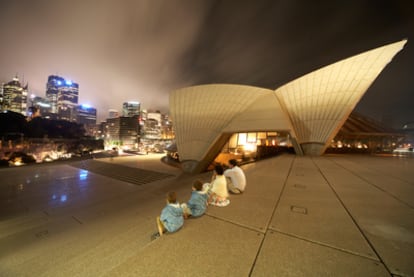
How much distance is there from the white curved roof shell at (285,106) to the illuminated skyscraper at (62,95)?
165112 mm

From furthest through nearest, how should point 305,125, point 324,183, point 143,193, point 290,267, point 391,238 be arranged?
1. point 305,125
2. point 143,193
3. point 324,183
4. point 391,238
5. point 290,267

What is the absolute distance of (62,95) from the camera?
142m

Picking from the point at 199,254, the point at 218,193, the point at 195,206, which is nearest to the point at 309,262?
the point at 199,254

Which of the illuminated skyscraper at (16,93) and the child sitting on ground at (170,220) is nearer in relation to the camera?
the child sitting on ground at (170,220)

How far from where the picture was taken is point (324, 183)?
203 inches

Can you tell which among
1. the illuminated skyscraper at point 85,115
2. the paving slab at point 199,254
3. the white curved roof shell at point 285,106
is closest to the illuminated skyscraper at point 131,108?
the illuminated skyscraper at point 85,115

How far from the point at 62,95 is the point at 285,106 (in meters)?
198

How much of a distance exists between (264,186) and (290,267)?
3433mm

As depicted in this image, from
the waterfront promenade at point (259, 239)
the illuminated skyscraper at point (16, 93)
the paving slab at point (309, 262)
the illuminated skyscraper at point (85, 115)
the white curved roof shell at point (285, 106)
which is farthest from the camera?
the illuminated skyscraper at point (85, 115)

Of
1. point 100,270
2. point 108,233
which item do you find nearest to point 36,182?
point 108,233

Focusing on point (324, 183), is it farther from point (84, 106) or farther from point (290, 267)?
point (84, 106)

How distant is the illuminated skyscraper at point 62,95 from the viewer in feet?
439

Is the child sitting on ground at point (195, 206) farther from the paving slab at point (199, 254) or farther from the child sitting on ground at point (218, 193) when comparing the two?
the child sitting on ground at point (218, 193)

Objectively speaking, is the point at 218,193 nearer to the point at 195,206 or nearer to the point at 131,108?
the point at 195,206
